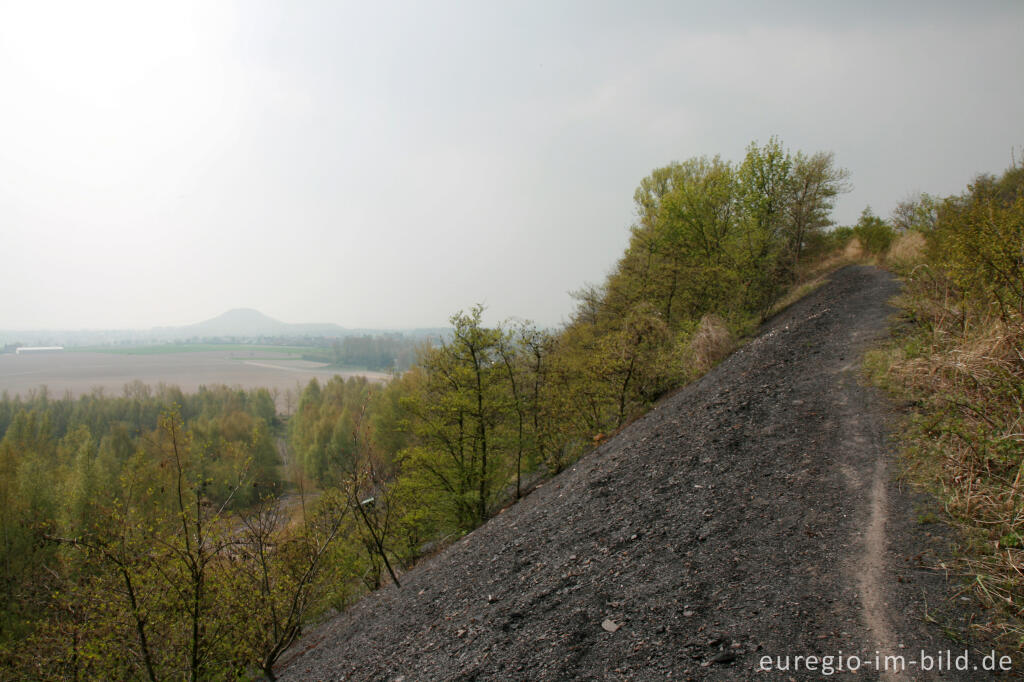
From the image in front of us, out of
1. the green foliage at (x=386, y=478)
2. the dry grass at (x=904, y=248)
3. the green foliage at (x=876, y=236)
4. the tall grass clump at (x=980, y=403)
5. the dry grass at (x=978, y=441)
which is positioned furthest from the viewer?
the green foliage at (x=876, y=236)

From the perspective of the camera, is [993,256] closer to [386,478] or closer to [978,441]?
[978,441]

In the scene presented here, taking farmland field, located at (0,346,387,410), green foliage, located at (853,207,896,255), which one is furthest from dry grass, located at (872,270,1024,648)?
farmland field, located at (0,346,387,410)

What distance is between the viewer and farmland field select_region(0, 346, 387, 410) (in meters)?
100

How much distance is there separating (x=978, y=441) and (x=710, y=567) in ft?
9.00

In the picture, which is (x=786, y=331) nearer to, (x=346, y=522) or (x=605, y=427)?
(x=605, y=427)

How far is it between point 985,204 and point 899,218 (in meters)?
20.5

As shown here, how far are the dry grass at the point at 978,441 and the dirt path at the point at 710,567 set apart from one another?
10.5 inches

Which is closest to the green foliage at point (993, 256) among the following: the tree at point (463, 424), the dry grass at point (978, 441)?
the dry grass at point (978, 441)

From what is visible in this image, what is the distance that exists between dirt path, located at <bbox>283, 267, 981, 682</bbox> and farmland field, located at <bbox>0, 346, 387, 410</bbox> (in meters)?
79.3

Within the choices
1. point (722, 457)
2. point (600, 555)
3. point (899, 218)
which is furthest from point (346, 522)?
point (899, 218)

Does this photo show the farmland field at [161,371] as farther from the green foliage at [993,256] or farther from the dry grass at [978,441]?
the green foliage at [993,256]

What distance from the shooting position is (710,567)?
3.99m

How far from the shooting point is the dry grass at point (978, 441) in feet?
9.73

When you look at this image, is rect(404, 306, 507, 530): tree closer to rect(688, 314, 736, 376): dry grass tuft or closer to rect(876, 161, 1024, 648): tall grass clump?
rect(688, 314, 736, 376): dry grass tuft
